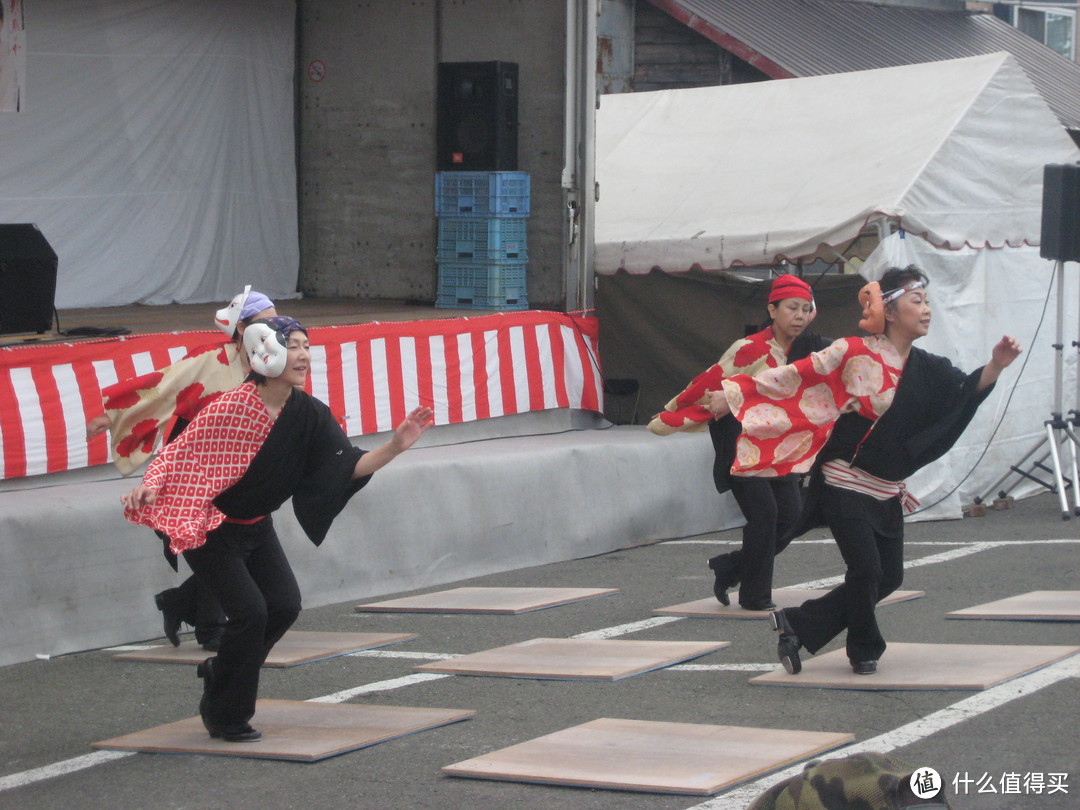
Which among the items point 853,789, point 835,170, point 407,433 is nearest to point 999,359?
point 407,433

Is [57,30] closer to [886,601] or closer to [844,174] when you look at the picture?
[844,174]

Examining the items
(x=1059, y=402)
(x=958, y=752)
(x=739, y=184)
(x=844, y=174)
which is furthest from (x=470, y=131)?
(x=958, y=752)

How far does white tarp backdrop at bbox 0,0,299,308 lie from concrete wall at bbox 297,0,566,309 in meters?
0.33

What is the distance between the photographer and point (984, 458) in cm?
1232

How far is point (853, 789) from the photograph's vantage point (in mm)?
2486

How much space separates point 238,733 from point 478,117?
28.2 feet

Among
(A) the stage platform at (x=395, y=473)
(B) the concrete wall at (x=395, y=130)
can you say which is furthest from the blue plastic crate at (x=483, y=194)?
(A) the stage platform at (x=395, y=473)

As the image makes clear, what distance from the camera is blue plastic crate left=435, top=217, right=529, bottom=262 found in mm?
13266

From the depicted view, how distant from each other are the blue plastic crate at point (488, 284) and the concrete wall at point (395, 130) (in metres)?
0.16

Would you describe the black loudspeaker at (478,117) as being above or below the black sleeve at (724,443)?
above

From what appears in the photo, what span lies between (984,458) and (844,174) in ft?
8.47

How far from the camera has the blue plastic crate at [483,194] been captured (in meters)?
13.3

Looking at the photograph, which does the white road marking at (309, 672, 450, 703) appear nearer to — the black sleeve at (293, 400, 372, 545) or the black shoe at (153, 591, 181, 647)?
the black sleeve at (293, 400, 372, 545)

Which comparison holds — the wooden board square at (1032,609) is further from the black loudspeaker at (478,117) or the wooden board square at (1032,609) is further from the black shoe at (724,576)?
the black loudspeaker at (478,117)
